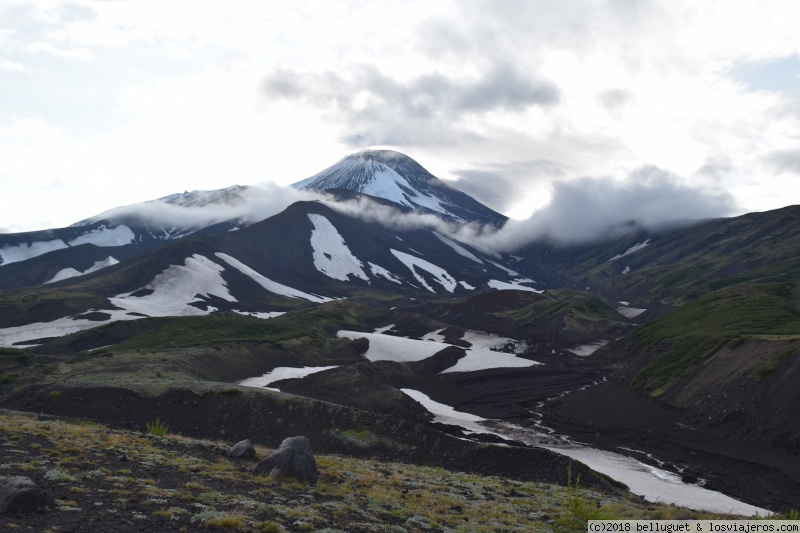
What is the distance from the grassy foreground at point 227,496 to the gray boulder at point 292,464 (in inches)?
18.6

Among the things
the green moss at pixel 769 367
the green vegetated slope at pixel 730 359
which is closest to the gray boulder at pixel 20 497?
the green vegetated slope at pixel 730 359

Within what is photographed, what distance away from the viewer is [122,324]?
129 m

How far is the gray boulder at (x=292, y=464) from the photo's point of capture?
952 inches

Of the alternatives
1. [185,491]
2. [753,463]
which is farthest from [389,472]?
[753,463]

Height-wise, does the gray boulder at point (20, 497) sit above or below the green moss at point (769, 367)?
above

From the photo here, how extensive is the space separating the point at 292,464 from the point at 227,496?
4.98 meters

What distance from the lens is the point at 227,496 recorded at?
19562mm

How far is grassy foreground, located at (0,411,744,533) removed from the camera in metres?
16.4

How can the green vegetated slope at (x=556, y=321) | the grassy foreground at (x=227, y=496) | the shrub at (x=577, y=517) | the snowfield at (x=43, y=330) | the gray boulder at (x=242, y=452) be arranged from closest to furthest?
Answer: the grassy foreground at (x=227, y=496), the shrub at (x=577, y=517), the gray boulder at (x=242, y=452), the snowfield at (x=43, y=330), the green vegetated slope at (x=556, y=321)

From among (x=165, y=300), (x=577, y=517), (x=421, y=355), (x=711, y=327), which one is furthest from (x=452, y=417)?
(x=165, y=300)

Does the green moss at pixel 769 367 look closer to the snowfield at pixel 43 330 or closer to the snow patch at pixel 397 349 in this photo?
the snow patch at pixel 397 349

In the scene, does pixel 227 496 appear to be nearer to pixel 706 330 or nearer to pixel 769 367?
pixel 769 367

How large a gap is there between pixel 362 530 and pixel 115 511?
711 centimetres

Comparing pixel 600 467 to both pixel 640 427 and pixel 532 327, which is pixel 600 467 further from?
pixel 532 327
